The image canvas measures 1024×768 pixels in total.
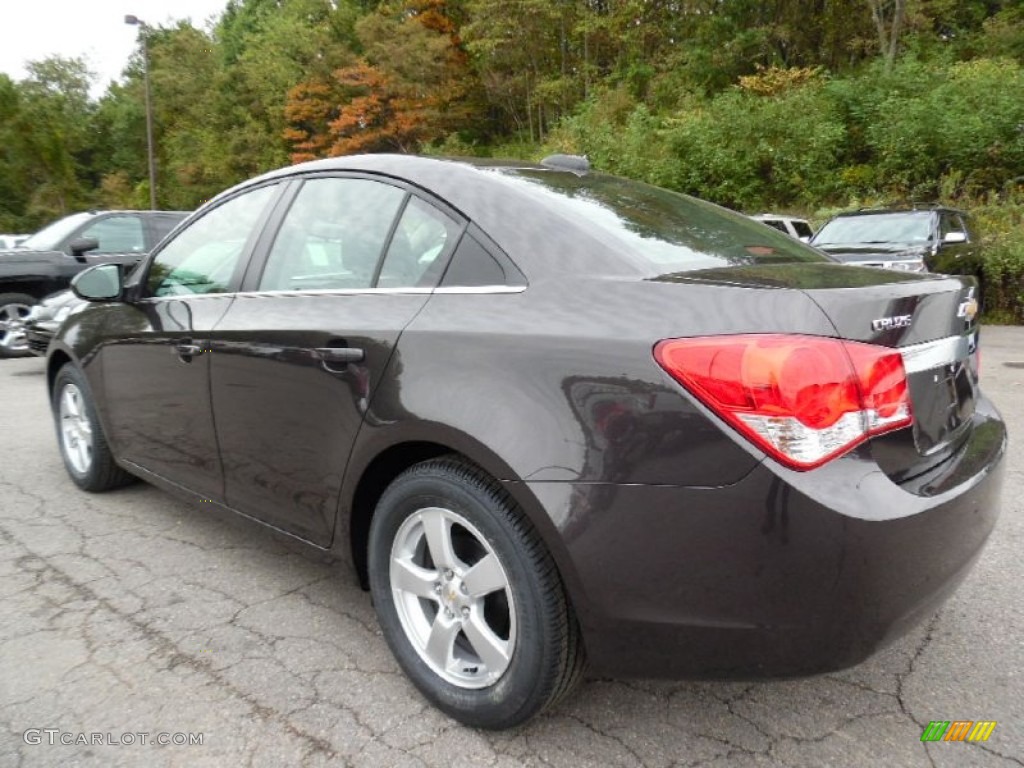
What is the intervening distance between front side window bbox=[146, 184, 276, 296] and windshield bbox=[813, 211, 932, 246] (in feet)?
28.5

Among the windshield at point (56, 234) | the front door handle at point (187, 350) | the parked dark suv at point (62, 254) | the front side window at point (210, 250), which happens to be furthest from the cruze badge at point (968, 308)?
the windshield at point (56, 234)

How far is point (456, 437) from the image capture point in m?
1.83

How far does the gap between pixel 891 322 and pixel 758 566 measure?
628mm

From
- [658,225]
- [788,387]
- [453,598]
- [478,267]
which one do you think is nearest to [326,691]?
[453,598]

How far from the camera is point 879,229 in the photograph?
9.91 metres

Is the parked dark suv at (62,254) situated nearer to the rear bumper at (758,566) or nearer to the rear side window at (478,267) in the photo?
the rear side window at (478,267)

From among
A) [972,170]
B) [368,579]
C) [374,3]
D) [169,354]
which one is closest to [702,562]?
[368,579]

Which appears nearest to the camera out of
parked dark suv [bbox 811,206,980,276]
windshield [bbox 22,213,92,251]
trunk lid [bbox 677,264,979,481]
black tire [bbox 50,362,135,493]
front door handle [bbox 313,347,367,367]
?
trunk lid [bbox 677,264,979,481]

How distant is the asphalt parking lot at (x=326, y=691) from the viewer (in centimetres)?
190

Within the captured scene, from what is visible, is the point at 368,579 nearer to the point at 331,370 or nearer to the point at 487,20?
the point at 331,370

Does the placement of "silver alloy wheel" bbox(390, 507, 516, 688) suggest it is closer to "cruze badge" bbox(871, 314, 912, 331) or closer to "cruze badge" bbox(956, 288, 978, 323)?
"cruze badge" bbox(871, 314, 912, 331)

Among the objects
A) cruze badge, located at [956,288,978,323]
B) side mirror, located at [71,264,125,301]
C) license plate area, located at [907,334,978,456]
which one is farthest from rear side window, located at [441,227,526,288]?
side mirror, located at [71,264,125,301]

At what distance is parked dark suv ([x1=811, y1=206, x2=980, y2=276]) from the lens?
8883mm

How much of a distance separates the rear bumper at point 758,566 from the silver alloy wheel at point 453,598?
28cm
